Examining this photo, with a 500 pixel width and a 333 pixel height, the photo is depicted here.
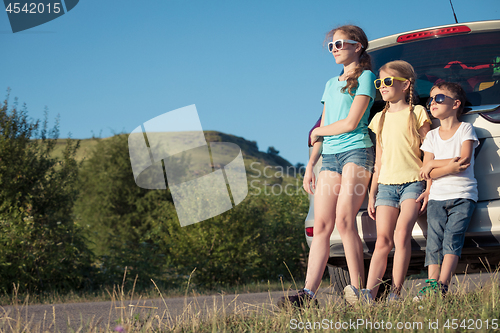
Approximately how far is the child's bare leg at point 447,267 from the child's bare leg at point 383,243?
35 cm

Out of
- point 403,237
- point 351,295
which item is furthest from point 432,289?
point 351,295

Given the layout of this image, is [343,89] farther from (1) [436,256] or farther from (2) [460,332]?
(2) [460,332]

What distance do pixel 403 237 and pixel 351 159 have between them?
0.64 metres

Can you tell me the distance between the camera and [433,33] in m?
3.53

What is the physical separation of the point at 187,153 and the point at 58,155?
70.8 ft

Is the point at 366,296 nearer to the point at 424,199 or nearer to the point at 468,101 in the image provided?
the point at 424,199

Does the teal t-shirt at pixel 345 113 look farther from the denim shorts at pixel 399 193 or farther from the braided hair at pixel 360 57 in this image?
the denim shorts at pixel 399 193

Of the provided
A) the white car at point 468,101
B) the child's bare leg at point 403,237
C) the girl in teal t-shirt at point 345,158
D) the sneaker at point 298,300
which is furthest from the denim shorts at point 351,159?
the sneaker at point 298,300

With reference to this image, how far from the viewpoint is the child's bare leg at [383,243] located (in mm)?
2865

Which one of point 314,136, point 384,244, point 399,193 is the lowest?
point 384,244

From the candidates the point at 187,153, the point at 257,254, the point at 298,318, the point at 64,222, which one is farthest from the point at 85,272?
the point at 187,153

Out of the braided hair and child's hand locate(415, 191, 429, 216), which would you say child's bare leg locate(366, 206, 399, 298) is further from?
the braided hair

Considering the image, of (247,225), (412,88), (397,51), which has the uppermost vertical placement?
(397,51)

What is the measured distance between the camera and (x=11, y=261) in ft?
25.8
